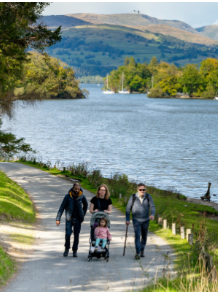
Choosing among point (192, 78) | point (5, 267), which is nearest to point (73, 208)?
point (5, 267)

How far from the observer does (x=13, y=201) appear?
47.4ft

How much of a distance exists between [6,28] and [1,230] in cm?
790

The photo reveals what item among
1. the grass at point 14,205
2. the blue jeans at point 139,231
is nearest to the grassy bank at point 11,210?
the grass at point 14,205

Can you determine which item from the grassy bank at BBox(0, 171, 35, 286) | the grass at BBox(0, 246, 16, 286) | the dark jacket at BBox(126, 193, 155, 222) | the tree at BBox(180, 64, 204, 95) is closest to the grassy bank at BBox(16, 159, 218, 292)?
the dark jacket at BBox(126, 193, 155, 222)

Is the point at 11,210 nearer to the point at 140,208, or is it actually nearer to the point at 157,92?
the point at 140,208

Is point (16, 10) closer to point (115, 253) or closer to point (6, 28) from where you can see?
point (6, 28)

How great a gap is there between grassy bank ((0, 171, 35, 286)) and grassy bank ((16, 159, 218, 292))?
3239mm

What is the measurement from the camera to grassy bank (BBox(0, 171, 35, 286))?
28.7 ft

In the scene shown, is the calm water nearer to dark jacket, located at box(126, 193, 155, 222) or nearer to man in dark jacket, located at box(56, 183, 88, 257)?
man in dark jacket, located at box(56, 183, 88, 257)

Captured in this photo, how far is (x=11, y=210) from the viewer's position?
13.3 meters

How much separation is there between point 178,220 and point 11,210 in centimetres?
566

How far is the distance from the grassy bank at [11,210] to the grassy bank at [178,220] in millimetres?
3239

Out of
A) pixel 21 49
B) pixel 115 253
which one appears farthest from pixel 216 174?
pixel 115 253

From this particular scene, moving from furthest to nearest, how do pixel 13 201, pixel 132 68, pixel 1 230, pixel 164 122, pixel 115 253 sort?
1. pixel 132 68
2. pixel 164 122
3. pixel 13 201
4. pixel 1 230
5. pixel 115 253
